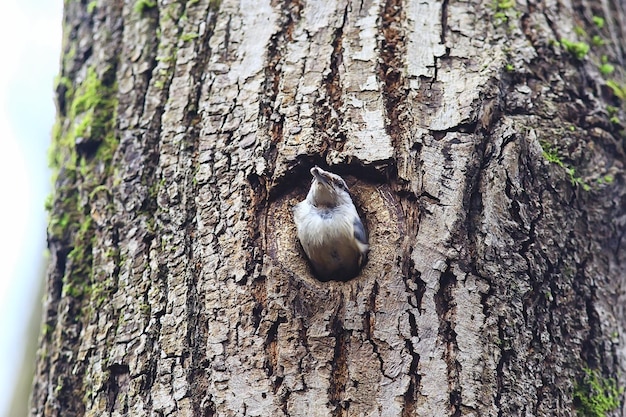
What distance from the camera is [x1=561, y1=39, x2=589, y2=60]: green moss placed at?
8.32 ft

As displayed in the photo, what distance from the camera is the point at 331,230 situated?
2203 mm

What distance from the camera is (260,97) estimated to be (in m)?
2.30

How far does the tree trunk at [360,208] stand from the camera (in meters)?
1.96

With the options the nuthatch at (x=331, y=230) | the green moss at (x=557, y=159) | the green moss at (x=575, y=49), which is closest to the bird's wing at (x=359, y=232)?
the nuthatch at (x=331, y=230)

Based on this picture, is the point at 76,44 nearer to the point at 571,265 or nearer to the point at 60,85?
the point at 60,85

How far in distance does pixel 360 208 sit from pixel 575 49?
1016mm

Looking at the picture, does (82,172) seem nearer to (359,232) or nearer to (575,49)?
(359,232)

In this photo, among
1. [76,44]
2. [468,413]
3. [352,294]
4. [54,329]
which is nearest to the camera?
[468,413]

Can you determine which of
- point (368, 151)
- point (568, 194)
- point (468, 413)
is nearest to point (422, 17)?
point (368, 151)

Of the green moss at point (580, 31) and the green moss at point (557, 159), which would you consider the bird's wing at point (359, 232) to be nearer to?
the green moss at point (557, 159)

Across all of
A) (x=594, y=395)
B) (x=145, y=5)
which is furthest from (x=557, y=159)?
(x=145, y=5)

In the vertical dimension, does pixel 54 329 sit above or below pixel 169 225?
below

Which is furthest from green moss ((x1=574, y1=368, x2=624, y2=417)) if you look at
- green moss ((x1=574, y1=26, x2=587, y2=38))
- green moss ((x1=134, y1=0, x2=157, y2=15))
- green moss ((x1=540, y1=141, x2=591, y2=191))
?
green moss ((x1=134, y1=0, x2=157, y2=15))

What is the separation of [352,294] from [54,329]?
1.05 metres
